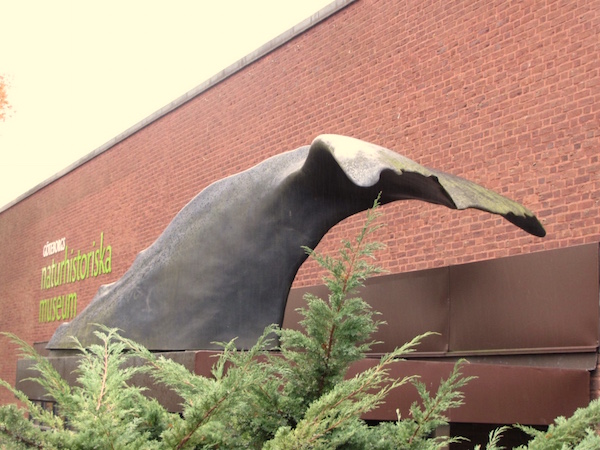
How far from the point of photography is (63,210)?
18625mm

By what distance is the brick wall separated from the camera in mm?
7223

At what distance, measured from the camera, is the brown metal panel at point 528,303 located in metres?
6.40

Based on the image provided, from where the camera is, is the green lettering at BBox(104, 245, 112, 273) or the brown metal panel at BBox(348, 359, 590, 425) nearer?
the brown metal panel at BBox(348, 359, 590, 425)

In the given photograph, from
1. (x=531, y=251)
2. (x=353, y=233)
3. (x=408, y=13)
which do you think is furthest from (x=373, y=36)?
(x=531, y=251)

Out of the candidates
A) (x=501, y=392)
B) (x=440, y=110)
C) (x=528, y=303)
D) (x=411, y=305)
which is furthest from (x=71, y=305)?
(x=501, y=392)

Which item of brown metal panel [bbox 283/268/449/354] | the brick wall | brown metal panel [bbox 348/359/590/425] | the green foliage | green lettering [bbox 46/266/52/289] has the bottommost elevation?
brown metal panel [bbox 348/359/590/425]

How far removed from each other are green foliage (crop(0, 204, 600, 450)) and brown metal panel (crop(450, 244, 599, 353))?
425cm

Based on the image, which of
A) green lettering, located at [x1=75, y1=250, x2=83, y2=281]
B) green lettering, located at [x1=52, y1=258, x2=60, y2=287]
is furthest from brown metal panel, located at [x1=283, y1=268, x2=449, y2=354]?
green lettering, located at [x1=52, y1=258, x2=60, y2=287]

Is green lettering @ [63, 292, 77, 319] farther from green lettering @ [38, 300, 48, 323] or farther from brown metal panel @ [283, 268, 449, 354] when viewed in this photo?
brown metal panel @ [283, 268, 449, 354]

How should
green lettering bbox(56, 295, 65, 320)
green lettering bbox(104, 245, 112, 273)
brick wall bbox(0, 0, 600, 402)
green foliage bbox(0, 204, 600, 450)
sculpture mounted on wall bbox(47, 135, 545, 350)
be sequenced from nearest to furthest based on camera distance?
green foliage bbox(0, 204, 600, 450)
sculpture mounted on wall bbox(47, 135, 545, 350)
brick wall bbox(0, 0, 600, 402)
green lettering bbox(104, 245, 112, 273)
green lettering bbox(56, 295, 65, 320)

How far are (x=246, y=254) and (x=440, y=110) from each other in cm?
381

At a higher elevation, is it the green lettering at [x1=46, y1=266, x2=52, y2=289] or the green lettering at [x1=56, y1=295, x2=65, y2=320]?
the green lettering at [x1=46, y1=266, x2=52, y2=289]

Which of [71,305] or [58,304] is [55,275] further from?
[71,305]

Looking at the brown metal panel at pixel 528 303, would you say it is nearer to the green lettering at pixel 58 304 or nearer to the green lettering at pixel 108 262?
the green lettering at pixel 108 262
